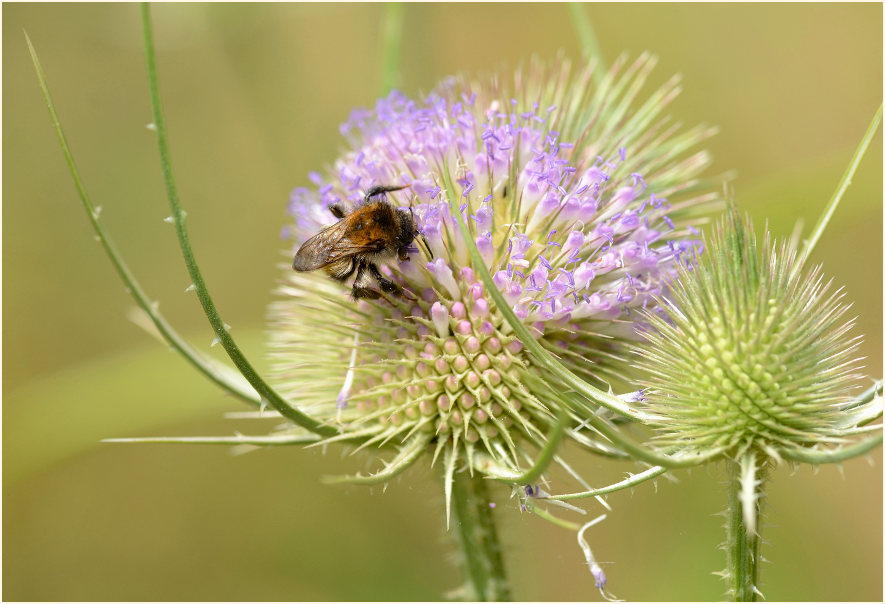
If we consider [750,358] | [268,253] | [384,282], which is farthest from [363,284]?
[268,253]

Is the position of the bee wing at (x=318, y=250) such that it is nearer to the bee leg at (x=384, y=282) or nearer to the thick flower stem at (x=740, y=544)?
Answer: the bee leg at (x=384, y=282)

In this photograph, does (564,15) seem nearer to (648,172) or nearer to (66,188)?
(648,172)

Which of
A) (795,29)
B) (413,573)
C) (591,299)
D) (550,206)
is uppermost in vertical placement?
(795,29)


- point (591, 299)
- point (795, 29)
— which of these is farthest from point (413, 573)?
point (795, 29)

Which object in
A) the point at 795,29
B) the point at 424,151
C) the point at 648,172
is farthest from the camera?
the point at 795,29

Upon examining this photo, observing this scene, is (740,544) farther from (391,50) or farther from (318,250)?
(391,50)

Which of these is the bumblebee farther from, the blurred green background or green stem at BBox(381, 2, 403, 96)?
the blurred green background

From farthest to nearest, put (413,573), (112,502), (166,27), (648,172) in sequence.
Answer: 1. (112,502)
2. (413,573)
3. (166,27)
4. (648,172)
